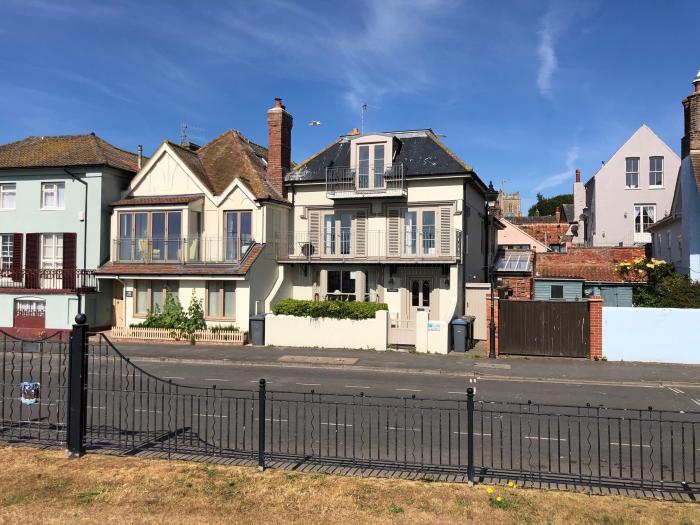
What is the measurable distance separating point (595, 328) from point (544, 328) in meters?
1.83

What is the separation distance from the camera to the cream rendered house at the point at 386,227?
26234 mm

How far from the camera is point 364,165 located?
27.6 m

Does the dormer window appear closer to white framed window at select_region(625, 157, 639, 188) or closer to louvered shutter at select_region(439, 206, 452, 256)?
louvered shutter at select_region(439, 206, 452, 256)

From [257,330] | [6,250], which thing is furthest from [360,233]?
[6,250]

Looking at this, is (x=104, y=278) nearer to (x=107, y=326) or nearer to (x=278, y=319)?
(x=107, y=326)

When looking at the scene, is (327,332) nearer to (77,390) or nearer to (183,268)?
(183,268)

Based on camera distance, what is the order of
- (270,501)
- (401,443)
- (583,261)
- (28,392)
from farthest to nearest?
(583,261), (401,443), (28,392), (270,501)

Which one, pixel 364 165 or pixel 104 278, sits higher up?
pixel 364 165

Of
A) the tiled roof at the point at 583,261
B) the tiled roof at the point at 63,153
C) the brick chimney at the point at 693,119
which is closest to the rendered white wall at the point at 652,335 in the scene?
the brick chimney at the point at 693,119

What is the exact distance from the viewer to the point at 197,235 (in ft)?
91.6

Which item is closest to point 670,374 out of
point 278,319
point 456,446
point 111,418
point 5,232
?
point 456,446

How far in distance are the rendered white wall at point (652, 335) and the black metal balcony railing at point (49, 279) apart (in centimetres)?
2377

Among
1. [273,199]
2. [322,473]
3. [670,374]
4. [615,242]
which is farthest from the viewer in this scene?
[615,242]

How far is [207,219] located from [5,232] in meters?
11.2
